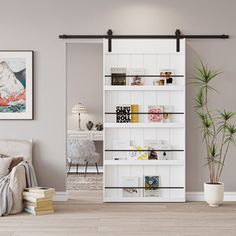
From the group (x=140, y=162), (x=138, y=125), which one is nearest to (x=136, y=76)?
(x=138, y=125)

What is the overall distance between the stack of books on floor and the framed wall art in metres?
1.15

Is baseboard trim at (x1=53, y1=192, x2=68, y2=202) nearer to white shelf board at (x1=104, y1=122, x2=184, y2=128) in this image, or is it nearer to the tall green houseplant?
white shelf board at (x1=104, y1=122, x2=184, y2=128)

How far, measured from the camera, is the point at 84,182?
8016mm

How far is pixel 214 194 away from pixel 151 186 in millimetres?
817

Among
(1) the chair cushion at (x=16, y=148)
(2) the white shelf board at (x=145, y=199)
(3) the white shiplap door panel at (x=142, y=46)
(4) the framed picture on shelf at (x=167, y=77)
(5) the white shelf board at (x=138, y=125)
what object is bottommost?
(2) the white shelf board at (x=145, y=199)

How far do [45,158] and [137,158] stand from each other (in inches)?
45.2

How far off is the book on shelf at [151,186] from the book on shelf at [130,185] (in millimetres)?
112

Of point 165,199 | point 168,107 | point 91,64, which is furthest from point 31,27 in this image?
point 91,64

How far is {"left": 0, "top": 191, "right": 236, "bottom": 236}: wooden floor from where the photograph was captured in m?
4.62

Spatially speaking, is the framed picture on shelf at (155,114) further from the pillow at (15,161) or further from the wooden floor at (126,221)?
the pillow at (15,161)

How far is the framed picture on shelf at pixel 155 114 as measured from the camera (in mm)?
6180

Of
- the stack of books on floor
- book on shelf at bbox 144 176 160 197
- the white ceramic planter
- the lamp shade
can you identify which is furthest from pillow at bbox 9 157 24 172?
the lamp shade

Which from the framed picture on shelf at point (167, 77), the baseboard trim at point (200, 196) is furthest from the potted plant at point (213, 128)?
the framed picture on shelf at point (167, 77)

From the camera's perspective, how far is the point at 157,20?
6.21 meters
